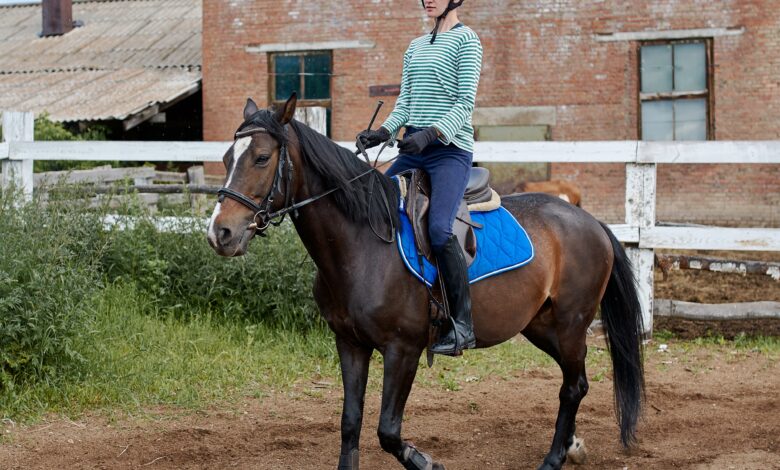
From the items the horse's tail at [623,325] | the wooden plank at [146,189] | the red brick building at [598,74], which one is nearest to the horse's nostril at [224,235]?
the horse's tail at [623,325]

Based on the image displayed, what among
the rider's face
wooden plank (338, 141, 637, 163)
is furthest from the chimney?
the rider's face

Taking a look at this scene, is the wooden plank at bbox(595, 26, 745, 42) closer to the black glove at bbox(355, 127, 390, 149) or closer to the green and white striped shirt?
the green and white striped shirt

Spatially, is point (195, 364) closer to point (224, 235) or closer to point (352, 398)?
point (352, 398)

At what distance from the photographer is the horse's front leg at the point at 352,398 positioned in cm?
468

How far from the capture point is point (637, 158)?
29.2ft

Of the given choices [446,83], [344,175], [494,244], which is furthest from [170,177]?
[344,175]

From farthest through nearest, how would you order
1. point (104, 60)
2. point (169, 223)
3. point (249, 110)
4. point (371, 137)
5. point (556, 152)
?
point (104, 60) → point (556, 152) → point (169, 223) → point (371, 137) → point (249, 110)

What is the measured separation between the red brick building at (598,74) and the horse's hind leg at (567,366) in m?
10.7

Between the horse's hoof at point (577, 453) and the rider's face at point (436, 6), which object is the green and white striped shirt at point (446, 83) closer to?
the rider's face at point (436, 6)

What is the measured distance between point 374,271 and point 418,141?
0.70m

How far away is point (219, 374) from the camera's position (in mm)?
7266

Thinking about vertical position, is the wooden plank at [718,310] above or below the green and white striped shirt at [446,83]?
below

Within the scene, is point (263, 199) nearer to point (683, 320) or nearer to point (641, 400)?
point (641, 400)

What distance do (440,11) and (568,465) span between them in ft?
9.44
